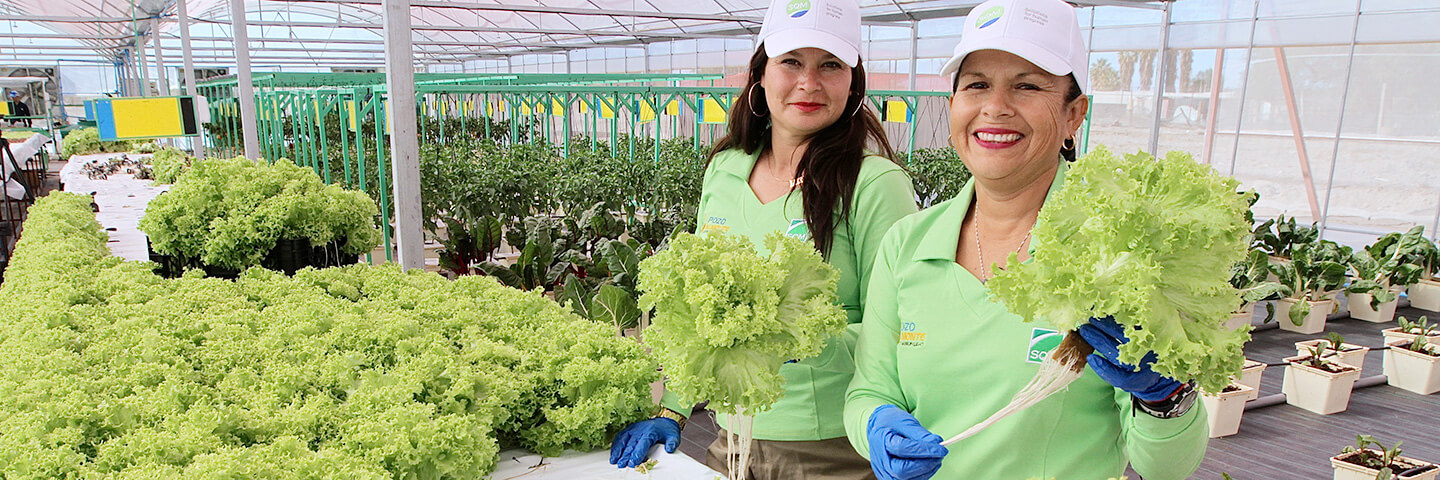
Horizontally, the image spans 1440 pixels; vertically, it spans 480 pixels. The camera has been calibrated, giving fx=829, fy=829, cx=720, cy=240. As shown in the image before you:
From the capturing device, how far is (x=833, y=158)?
2.00 metres

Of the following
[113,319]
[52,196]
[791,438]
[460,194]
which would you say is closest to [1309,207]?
[460,194]

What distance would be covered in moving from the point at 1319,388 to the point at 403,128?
213 inches

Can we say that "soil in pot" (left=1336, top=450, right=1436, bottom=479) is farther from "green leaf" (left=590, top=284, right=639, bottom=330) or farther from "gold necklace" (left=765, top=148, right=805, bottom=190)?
"green leaf" (left=590, top=284, right=639, bottom=330)

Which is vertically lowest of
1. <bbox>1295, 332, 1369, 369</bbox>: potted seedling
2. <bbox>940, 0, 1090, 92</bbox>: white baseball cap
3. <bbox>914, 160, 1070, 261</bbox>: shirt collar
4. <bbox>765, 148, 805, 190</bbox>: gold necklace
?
<bbox>1295, 332, 1369, 369</bbox>: potted seedling

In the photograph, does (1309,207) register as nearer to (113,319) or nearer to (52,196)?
(113,319)

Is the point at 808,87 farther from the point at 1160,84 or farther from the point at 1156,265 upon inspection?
the point at 1160,84

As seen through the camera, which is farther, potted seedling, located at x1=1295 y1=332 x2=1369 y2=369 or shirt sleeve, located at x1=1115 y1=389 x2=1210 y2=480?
potted seedling, located at x1=1295 y1=332 x2=1369 y2=369

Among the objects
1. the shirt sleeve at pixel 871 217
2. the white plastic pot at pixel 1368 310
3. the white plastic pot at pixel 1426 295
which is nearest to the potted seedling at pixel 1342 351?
the white plastic pot at pixel 1368 310

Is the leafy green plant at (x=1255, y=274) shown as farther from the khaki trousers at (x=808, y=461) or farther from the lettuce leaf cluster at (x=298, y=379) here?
the lettuce leaf cluster at (x=298, y=379)

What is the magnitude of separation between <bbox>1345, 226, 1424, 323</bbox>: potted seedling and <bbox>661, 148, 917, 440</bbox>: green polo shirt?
6.98 metres

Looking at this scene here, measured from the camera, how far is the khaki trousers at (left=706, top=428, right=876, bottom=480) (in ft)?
6.40

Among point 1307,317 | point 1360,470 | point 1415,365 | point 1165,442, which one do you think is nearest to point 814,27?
point 1165,442

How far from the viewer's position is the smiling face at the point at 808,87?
198 centimetres

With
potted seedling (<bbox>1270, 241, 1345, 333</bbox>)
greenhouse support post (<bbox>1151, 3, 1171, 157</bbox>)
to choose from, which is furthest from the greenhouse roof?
potted seedling (<bbox>1270, 241, 1345, 333</bbox>)
